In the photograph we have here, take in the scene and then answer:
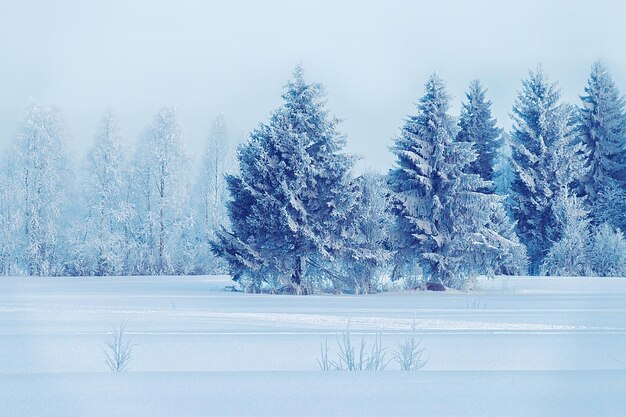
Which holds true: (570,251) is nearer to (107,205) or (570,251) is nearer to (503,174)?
(503,174)

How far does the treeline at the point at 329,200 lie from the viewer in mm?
26906

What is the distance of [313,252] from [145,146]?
66.5ft

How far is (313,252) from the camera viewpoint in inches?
1050

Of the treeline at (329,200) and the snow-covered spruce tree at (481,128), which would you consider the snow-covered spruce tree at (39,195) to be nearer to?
the treeline at (329,200)

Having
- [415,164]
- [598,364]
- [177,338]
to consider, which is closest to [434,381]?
[598,364]

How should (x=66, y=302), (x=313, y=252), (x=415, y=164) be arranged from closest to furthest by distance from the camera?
(x=66, y=302) < (x=313, y=252) < (x=415, y=164)

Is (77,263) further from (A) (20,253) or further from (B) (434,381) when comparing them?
(B) (434,381)

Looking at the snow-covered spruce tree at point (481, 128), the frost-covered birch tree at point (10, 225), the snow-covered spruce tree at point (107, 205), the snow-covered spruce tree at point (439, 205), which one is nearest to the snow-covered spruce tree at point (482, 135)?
the snow-covered spruce tree at point (481, 128)

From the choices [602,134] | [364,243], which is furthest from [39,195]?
[602,134]

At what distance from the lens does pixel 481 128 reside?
1953 inches

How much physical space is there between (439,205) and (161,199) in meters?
17.8

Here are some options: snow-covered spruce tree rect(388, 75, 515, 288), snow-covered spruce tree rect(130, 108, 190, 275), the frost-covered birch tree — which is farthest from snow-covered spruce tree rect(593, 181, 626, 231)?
the frost-covered birch tree

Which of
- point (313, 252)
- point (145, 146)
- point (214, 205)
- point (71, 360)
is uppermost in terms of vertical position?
point (145, 146)

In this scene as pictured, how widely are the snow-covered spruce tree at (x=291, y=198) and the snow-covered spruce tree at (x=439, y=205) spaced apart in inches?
149
